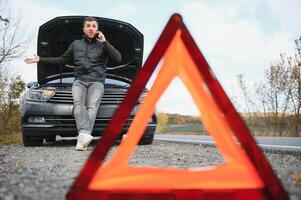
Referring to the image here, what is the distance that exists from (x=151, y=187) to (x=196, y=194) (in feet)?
0.73

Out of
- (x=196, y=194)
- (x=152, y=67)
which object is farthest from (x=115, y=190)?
(x=152, y=67)

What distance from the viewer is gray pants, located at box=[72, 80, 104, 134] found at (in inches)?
230

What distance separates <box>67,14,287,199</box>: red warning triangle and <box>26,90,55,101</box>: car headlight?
462 cm

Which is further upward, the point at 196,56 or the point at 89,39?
the point at 89,39

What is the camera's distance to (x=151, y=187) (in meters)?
1.83

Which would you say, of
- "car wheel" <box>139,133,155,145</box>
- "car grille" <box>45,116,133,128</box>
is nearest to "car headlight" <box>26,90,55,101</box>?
"car grille" <box>45,116,133,128</box>

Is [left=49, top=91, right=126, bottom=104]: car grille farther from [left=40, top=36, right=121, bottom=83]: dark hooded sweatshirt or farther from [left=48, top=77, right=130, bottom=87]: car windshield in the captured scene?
[left=40, top=36, right=121, bottom=83]: dark hooded sweatshirt

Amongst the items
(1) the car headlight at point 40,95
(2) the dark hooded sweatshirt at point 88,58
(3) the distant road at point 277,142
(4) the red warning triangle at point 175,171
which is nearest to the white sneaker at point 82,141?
(2) the dark hooded sweatshirt at point 88,58

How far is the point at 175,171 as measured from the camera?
212 centimetres

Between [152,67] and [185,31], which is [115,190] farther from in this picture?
[185,31]

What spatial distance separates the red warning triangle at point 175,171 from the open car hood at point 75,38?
476 centimetres

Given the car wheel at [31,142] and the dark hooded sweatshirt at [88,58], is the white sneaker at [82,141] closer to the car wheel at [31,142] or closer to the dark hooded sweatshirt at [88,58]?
the dark hooded sweatshirt at [88,58]

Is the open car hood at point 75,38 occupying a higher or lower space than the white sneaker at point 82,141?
higher

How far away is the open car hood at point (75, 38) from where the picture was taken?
261 inches
